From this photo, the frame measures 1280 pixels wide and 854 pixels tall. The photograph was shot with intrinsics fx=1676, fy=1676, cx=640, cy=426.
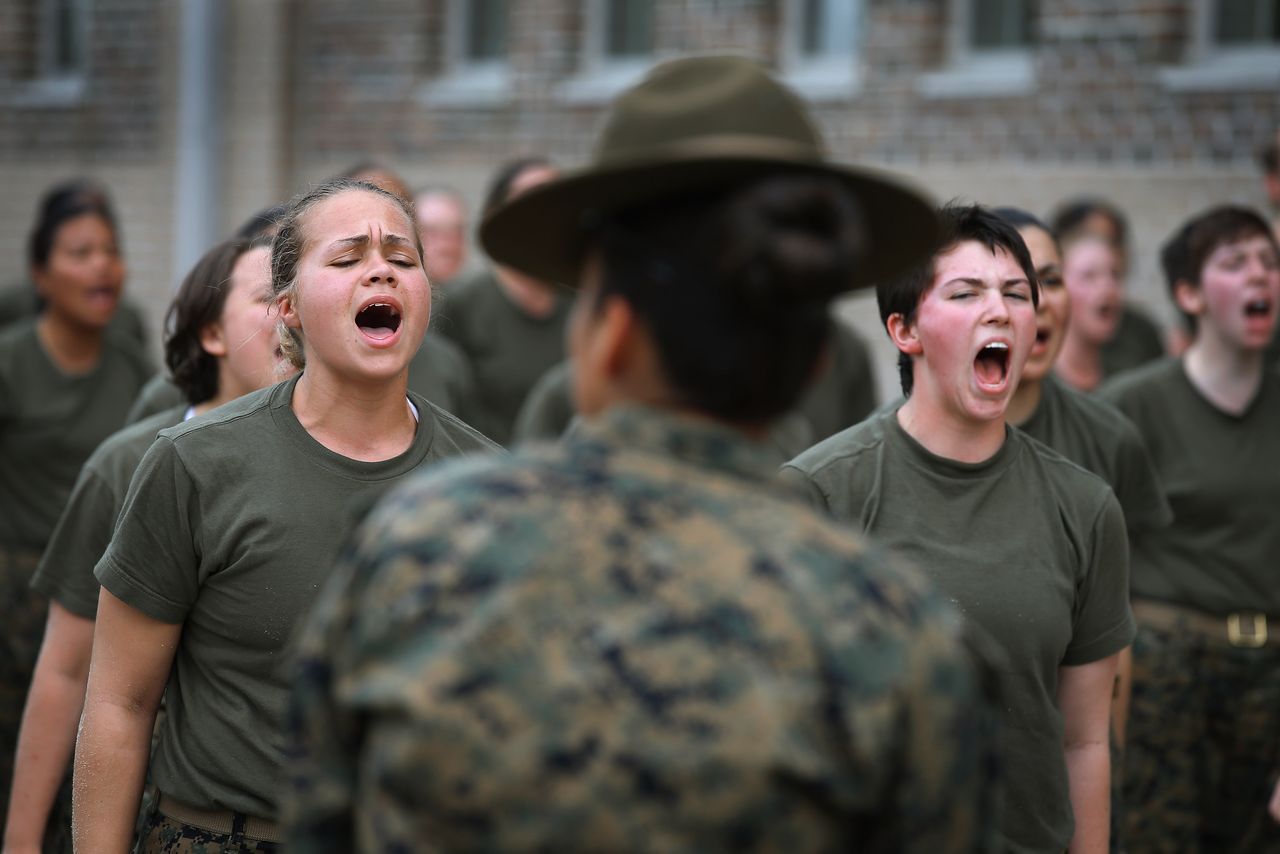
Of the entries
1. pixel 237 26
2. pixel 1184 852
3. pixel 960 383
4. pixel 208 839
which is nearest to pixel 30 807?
pixel 208 839

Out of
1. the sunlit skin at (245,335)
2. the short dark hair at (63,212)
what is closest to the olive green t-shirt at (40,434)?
the short dark hair at (63,212)

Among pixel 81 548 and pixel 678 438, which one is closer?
pixel 678 438

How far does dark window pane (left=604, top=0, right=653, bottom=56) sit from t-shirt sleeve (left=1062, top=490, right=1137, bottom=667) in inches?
313

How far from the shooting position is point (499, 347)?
7.93 metres

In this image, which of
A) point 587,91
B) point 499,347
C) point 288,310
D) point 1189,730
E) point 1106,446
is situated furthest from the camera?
point 587,91

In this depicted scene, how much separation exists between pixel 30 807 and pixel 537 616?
2738 mm

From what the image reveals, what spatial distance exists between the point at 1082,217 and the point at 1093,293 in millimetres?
1136

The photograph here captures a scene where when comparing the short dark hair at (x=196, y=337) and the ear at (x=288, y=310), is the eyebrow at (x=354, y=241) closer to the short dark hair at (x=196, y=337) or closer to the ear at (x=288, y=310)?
the ear at (x=288, y=310)

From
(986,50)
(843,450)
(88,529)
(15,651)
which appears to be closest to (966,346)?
(843,450)

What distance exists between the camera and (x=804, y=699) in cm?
184

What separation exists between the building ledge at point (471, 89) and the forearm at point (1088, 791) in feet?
28.1

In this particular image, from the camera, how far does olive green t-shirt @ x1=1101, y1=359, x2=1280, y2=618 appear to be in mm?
5637

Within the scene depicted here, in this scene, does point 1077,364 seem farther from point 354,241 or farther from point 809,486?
point 354,241

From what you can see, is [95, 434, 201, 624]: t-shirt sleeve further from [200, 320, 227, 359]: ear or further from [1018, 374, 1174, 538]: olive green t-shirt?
[1018, 374, 1174, 538]: olive green t-shirt
